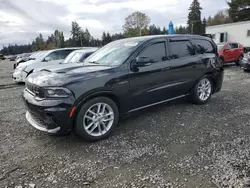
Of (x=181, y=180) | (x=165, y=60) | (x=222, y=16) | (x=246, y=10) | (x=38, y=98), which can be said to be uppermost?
(x=222, y=16)

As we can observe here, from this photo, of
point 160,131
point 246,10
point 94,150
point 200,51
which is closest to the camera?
point 94,150

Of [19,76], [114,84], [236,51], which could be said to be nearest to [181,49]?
→ [114,84]

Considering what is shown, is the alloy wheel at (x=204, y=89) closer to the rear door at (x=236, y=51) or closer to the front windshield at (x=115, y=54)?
the front windshield at (x=115, y=54)

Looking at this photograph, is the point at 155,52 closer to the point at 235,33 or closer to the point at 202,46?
the point at 202,46

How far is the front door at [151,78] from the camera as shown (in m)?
3.74

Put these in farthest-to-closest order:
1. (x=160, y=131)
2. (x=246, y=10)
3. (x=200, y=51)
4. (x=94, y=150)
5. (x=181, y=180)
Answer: (x=246, y=10)
(x=200, y=51)
(x=160, y=131)
(x=94, y=150)
(x=181, y=180)

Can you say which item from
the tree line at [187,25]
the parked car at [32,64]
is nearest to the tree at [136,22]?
the tree line at [187,25]

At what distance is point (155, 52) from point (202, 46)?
170 centimetres

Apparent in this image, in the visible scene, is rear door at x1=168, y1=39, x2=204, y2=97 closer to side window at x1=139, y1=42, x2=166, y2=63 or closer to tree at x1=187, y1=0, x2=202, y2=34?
side window at x1=139, y1=42, x2=166, y2=63

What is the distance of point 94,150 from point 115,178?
0.77 m

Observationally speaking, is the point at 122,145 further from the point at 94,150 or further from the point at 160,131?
the point at 160,131

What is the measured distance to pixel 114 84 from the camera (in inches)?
136

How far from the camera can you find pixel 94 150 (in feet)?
10.4

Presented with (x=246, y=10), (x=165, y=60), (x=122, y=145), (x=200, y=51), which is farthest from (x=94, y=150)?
(x=246, y=10)
